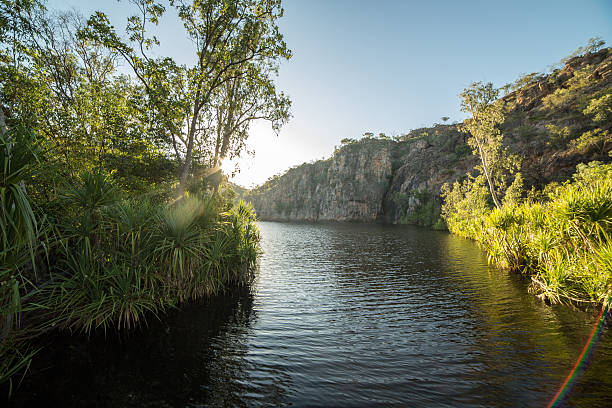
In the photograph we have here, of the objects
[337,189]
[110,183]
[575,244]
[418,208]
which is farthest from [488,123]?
[337,189]

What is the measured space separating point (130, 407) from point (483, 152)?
37.3 meters

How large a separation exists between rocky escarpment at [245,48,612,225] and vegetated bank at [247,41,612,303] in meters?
0.25

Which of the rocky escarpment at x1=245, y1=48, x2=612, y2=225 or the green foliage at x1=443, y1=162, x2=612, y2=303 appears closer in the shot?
the green foliage at x1=443, y1=162, x2=612, y2=303

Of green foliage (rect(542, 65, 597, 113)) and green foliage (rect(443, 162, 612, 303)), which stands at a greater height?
green foliage (rect(542, 65, 597, 113))

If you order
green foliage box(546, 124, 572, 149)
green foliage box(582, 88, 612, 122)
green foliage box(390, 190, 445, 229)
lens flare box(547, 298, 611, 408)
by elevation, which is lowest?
lens flare box(547, 298, 611, 408)

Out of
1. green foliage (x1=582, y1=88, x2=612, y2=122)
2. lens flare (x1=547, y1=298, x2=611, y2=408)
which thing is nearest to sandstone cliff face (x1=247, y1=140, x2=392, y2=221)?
green foliage (x1=582, y1=88, x2=612, y2=122)

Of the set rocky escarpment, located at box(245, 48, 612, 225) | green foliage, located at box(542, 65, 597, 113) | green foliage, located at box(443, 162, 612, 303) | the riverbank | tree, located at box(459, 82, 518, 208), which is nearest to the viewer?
the riverbank

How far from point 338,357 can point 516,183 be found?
36.6m

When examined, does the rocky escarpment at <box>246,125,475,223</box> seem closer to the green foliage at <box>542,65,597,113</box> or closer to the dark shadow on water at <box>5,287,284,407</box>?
the green foliage at <box>542,65,597,113</box>

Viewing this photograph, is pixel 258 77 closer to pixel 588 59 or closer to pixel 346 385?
pixel 346 385

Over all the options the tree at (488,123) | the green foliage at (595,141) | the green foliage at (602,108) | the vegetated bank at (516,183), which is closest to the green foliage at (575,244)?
the vegetated bank at (516,183)

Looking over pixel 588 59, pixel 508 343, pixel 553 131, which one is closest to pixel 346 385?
pixel 508 343

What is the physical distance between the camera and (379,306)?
9.77 m

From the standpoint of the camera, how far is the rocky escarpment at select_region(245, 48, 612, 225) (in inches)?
1763
